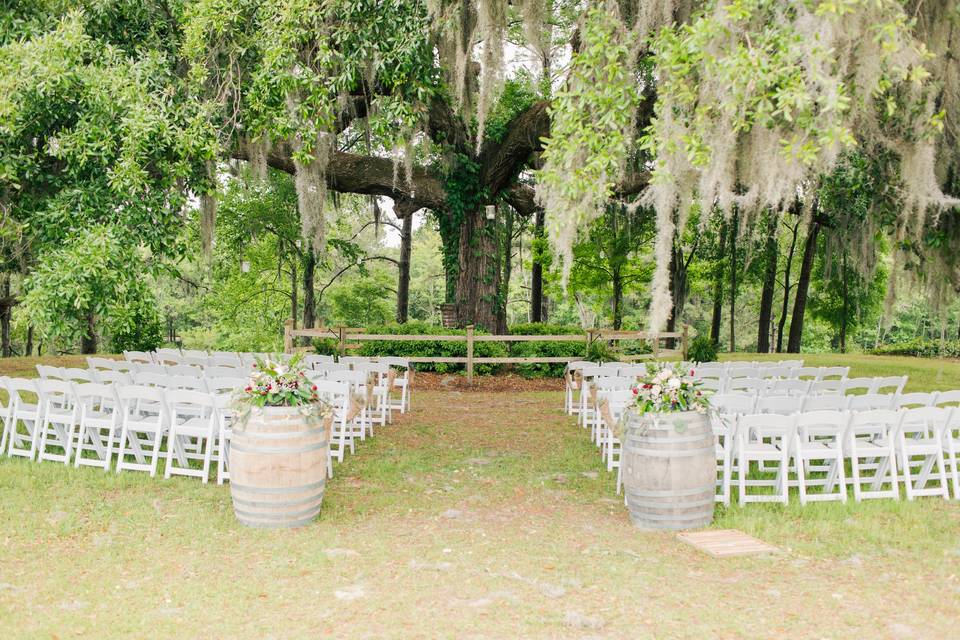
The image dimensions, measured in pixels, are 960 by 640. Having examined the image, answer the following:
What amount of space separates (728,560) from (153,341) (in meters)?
14.1

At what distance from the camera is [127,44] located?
7957mm

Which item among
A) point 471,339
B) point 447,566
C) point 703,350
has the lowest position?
point 447,566

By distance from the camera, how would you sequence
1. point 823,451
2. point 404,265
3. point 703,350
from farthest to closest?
point 404,265
point 703,350
point 823,451

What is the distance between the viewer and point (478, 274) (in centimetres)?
1357

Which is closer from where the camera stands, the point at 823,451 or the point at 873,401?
the point at 823,451

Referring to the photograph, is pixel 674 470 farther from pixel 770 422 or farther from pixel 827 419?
pixel 827 419

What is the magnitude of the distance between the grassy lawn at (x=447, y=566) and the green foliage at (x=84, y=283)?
128 centimetres

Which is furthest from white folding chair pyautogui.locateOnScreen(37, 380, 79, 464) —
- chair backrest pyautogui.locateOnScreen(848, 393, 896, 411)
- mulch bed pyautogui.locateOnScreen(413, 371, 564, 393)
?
chair backrest pyautogui.locateOnScreen(848, 393, 896, 411)

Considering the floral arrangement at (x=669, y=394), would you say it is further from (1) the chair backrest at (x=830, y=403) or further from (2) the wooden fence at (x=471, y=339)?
(2) the wooden fence at (x=471, y=339)

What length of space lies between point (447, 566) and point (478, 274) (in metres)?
9.90

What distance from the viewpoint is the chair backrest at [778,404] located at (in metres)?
5.72

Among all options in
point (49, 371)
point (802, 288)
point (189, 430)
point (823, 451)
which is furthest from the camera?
point (802, 288)

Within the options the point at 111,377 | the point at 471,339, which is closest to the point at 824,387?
the point at 471,339

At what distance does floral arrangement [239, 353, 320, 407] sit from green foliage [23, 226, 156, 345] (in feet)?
8.08
